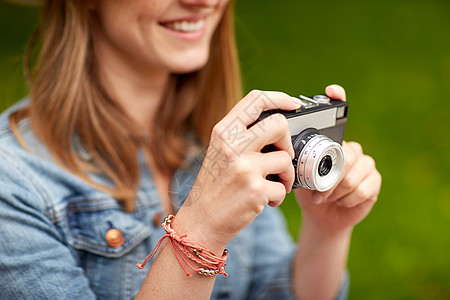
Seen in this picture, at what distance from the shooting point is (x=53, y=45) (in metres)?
1.51

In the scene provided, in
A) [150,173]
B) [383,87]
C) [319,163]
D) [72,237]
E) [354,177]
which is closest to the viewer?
[319,163]

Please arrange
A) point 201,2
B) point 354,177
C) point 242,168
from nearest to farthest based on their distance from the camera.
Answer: point 242,168 < point 354,177 < point 201,2

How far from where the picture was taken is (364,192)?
120 centimetres

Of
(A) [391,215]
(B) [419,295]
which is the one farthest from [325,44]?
(B) [419,295]

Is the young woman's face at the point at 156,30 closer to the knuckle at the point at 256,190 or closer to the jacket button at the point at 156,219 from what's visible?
the jacket button at the point at 156,219

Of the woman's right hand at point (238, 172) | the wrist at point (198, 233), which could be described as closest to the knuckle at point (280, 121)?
the woman's right hand at point (238, 172)

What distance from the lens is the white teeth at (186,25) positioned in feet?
4.75

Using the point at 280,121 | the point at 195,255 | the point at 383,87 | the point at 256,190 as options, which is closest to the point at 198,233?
the point at 195,255

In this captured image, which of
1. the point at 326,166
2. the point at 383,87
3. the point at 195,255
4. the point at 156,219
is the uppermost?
the point at 326,166

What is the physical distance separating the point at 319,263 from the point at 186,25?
772 millimetres

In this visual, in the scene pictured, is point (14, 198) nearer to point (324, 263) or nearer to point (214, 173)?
point (214, 173)

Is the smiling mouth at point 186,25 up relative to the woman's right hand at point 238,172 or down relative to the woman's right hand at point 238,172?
up

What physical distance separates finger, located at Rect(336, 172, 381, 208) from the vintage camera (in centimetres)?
11

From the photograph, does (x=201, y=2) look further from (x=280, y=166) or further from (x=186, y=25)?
(x=280, y=166)
